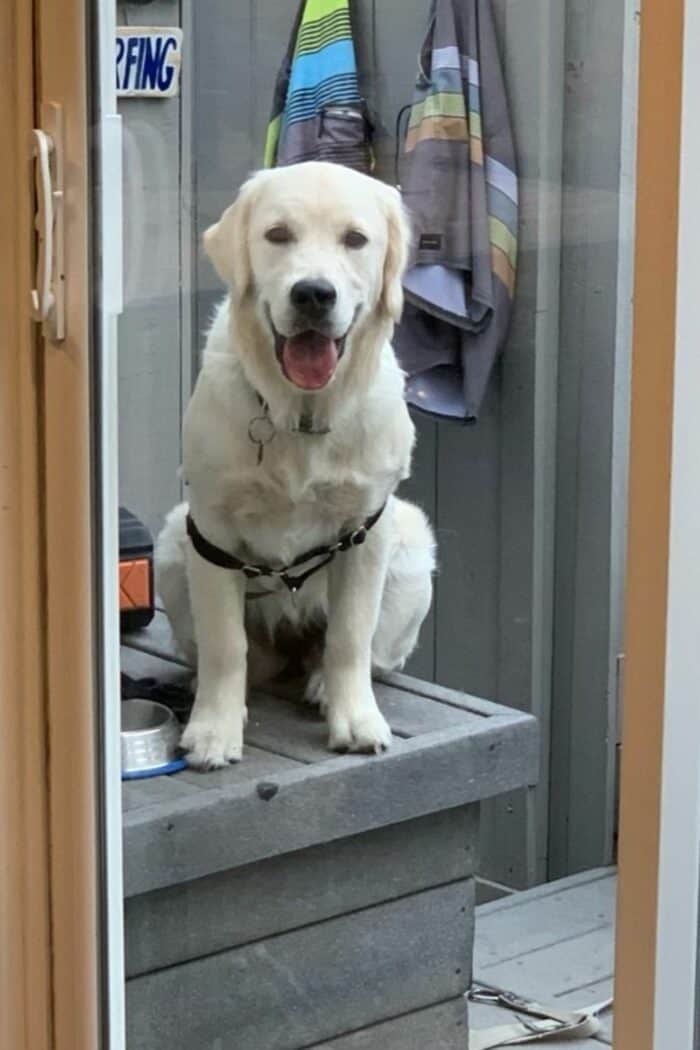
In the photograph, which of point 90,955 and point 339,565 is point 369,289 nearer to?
point 339,565

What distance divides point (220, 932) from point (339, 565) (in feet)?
1.31

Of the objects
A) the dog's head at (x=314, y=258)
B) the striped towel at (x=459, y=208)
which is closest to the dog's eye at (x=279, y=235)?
the dog's head at (x=314, y=258)

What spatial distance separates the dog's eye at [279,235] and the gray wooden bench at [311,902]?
15.6 inches

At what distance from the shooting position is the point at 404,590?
159cm

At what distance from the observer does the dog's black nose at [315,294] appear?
1420 millimetres

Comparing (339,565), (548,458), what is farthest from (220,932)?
(548,458)

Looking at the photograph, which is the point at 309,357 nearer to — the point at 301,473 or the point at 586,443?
the point at 301,473

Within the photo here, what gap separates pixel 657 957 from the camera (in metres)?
0.87

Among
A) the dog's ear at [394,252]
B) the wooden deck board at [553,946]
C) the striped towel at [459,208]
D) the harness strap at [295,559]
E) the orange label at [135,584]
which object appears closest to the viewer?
the wooden deck board at [553,946]

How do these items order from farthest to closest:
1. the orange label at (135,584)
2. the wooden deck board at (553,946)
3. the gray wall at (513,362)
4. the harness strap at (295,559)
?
1. the harness strap at (295,559)
2. the orange label at (135,584)
3. the gray wall at (513,362)
4. the wooden deck board at (553,946)

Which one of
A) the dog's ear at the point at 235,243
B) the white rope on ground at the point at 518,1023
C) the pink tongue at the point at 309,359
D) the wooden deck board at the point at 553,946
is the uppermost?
the dog's ear at the point at 235,243

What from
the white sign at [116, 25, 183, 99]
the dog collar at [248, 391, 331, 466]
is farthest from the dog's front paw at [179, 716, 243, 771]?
the white sign at [116, 25, 183, 99]

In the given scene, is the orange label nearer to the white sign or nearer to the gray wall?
the gray wall

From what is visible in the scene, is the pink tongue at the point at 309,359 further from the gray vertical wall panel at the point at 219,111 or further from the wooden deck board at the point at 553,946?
the wooden deck board at the point at 553,946
